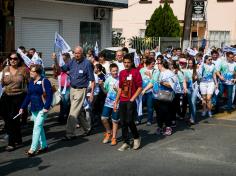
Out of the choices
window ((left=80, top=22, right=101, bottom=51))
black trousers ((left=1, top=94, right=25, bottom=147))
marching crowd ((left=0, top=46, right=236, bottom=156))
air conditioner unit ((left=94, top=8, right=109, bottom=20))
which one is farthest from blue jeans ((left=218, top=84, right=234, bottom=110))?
air conditioner unit ((left=94, top=8, right=109, bottom=20))

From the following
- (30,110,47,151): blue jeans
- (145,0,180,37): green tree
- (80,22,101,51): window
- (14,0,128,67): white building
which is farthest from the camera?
(145,0,180,37): green tree

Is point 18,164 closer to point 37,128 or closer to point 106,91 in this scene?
point 37,128

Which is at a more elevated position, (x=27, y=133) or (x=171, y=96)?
(x=171, y=96)

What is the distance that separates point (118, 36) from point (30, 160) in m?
23.5

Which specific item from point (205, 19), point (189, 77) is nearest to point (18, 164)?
point (189, 77)

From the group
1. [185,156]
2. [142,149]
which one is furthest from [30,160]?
[185,156]

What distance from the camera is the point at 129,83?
8.02 metres

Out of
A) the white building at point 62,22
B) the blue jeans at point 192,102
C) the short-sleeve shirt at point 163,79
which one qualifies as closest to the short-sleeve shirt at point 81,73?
the short-sleeve shirt at point 163,79

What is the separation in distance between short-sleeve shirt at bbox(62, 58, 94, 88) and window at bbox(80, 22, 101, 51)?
14276 mm

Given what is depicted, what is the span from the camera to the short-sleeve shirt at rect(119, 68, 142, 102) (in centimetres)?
803

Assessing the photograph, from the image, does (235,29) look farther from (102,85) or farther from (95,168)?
(95,168)

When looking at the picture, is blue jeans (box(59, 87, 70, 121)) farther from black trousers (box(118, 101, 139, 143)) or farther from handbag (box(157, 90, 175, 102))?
black trousers (box(118, 101, 139, 143))

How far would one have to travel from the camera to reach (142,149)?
8234mm

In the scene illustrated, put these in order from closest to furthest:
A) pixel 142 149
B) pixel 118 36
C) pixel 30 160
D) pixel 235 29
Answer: pixel 30 160
pixel 142 149
pixel 118 36
pixel 235 29
